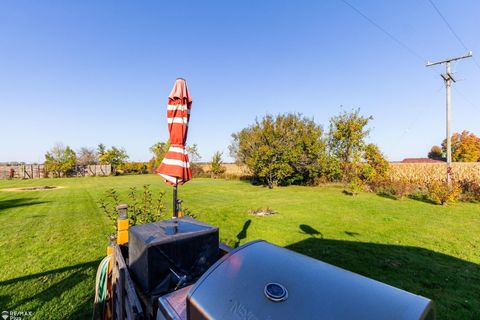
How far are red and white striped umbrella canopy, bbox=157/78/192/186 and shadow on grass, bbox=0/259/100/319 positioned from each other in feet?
7.69

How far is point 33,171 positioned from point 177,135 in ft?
125

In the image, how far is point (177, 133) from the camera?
3.44 meters

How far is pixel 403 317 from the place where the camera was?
949 millimetres

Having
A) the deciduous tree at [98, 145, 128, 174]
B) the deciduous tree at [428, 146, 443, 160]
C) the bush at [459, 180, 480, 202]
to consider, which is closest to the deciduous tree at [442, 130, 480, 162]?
the deciduous tree at [428, 146, 443, 160]

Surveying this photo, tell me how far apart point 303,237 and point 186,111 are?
476 cm

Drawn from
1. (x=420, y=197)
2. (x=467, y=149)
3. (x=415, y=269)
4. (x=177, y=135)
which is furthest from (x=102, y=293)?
(x=467, y=149)

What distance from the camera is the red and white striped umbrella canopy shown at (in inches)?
134

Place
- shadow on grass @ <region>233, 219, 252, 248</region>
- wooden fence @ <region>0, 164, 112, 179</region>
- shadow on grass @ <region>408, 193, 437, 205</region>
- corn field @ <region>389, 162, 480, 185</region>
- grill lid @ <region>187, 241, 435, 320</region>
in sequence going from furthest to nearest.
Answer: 1. wooden fence @ <region>0, 164, 112, 179</region>
2. corn field @ <region>389, 162, 480, 185</region>
3. shadow on grass @ <region>408, 193, 437, 205</region>
4. shadow on grass @ <region>233, 219, 252, 248</region>
5. grill lid @ <region>187, 241, 435, 320</region>

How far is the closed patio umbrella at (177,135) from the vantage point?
3.39 metres

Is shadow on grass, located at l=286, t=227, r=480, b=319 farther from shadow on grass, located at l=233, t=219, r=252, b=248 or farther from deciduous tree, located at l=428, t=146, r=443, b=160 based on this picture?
deciduous tree, located at l=428, t=146, r=443, b=160

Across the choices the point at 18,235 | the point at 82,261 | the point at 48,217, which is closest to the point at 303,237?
the point at 82,261

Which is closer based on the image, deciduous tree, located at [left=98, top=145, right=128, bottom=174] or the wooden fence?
the wooden fence

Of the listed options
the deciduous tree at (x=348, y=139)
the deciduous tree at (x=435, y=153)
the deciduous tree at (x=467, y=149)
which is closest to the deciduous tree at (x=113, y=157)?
the deciduous tree at (x=348, y=139)

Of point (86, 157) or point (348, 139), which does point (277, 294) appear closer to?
point (348, 139)
